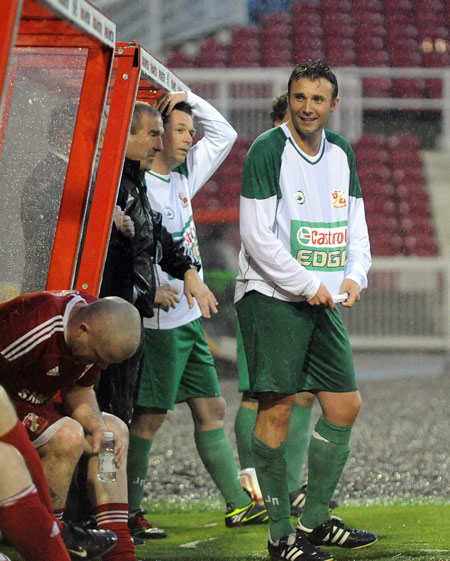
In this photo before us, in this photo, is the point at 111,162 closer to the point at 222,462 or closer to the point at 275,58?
the point at 222,462

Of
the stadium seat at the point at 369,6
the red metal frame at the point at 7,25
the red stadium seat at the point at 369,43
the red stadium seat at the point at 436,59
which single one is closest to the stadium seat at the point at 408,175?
the red stadium seat at the point at 436,59

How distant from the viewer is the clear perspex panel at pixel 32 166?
12.4ft

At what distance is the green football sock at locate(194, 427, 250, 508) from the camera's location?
15.6ft

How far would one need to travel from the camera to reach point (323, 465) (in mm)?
4070

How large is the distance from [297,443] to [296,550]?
1250 millimetres

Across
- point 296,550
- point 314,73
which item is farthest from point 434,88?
point 296,550

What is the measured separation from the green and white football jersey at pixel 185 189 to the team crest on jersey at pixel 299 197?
0.84 m

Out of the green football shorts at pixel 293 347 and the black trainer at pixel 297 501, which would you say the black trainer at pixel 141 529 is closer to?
the black trainer at pixel 297 501

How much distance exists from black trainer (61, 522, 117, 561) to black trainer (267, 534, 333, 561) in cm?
82

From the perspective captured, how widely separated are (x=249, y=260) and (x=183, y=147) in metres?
0.87

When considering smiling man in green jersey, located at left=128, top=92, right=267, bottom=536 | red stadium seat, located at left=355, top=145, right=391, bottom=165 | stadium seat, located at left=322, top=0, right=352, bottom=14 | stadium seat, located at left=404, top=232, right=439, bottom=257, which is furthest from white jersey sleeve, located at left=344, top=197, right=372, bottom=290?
stadium seat, located at left=322, top=0, right=352, bottom=14

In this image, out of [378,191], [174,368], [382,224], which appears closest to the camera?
[174,368]

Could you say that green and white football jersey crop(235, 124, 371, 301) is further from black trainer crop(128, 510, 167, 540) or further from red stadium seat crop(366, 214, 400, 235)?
red stadium seat crop(366, 214, 400, 235)

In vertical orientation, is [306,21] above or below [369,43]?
above
